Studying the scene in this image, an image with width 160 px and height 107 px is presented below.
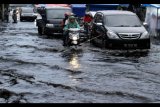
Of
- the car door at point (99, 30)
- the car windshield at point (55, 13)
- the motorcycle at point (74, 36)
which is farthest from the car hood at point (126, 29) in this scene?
the car windshield at point (55, 13)

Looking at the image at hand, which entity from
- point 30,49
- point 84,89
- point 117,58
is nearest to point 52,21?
point 30,49

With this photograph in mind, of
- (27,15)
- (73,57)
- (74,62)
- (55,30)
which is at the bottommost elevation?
(27,15)

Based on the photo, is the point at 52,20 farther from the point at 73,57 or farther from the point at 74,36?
the point at 73,57

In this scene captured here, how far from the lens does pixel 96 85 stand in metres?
8.50

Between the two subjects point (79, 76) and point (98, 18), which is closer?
point (79, 76)

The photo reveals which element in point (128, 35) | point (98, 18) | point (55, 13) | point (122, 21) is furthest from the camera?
point (55, 13)

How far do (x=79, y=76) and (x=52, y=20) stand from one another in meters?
14.8

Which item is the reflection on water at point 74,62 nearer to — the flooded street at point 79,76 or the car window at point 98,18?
the flooded street at point 79,76

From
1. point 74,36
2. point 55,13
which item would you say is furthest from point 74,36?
point 55,13

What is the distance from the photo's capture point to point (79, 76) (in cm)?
982

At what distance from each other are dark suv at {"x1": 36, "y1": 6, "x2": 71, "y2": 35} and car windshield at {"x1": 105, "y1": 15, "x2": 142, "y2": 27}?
21.7 feet

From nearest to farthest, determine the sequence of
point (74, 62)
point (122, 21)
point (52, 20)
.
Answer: point (74, 62) → point (122, 21) → point (52, 20)

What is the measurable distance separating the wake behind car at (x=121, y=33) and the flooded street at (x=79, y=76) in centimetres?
40

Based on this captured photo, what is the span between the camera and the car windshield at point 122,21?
676 inches
